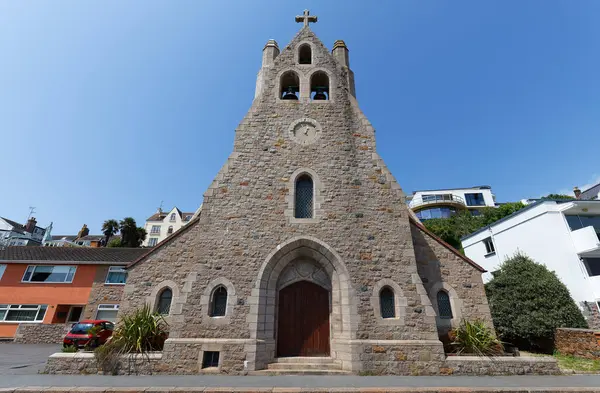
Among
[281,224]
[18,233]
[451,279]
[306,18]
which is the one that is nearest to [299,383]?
[281,224]

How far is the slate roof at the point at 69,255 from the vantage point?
1984 cm

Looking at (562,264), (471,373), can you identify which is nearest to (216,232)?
(471,373)

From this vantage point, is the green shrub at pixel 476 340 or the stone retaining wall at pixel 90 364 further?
the green shrub at pixel 476 340

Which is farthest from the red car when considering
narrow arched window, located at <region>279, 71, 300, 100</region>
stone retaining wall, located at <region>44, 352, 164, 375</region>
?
narrow arched window, located at <region>279, 71, 300, 100</region>

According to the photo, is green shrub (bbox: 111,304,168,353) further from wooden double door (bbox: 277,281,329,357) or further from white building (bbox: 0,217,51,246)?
white building (bbox: 0,217,51,246)

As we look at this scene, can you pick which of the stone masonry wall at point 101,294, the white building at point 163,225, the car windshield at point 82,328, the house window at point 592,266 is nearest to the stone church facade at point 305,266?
the car windshield at point 82,328

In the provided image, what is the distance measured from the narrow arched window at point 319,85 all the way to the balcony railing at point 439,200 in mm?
37905

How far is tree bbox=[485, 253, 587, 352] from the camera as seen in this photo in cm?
1160

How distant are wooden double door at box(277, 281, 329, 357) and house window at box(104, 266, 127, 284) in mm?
16111

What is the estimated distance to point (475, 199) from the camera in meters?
47.8

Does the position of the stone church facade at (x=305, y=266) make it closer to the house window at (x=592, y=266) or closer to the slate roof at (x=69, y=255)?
the house window at (x=592, y=266)

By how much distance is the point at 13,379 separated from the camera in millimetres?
6781

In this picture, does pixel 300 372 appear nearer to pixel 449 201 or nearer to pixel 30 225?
pixel 449 201

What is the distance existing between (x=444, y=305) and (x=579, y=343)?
5.76m
